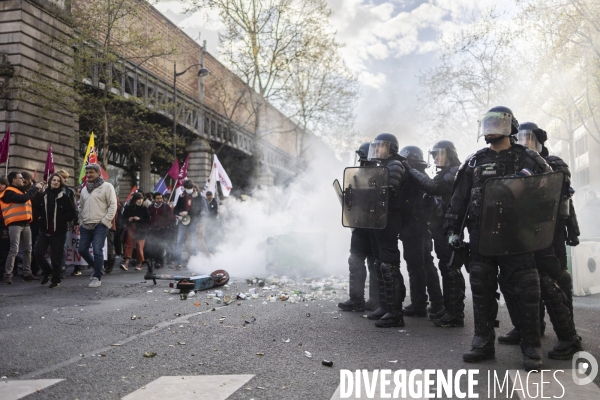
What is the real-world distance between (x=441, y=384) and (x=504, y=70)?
82.8ft

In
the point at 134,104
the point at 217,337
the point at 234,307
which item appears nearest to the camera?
the point at 217,337

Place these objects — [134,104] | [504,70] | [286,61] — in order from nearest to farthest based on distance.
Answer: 1. [134,104]
2. [504,70]
3. [286,61]

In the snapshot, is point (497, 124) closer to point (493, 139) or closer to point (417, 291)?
point (493, 139)

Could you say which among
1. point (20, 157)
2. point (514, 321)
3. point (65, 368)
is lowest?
point (65, 368)

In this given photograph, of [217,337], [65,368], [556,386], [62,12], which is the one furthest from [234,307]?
[62,12]

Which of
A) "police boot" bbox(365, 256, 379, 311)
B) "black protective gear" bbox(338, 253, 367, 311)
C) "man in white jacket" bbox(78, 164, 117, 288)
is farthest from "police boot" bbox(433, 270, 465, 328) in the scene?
"man in white jacket" bbox(78, 164, 117, 288)

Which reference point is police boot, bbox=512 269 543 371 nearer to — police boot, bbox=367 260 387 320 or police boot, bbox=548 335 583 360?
police boot, bbox=548 335 583 360

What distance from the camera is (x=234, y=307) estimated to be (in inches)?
266

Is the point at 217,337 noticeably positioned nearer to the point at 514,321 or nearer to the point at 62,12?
the point at 514,321

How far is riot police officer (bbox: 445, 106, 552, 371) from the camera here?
395 centimetres

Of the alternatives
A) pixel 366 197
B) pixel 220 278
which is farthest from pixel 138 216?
pixel 366 197

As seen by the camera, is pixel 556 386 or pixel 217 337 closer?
pixel 556 386

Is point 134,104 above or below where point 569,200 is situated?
above

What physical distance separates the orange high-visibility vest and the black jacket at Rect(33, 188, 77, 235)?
1.12m
